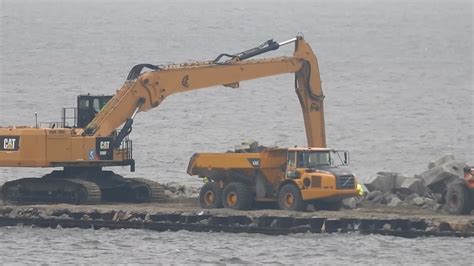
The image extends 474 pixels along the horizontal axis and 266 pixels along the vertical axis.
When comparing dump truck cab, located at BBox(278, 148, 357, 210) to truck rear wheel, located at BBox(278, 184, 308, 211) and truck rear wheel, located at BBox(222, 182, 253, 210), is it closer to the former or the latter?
truck rear wheel, located at BBox(278, 184, 308, 211)

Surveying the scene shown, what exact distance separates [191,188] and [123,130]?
5.99m

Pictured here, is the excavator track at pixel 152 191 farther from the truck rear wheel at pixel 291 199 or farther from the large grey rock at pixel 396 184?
the large grey rock at pixel 396 184

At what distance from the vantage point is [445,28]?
168 metres

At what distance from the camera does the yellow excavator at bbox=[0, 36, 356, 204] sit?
5088 cm

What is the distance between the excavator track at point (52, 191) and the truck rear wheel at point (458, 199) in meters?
9.61

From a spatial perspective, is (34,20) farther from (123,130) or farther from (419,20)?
(123,130)

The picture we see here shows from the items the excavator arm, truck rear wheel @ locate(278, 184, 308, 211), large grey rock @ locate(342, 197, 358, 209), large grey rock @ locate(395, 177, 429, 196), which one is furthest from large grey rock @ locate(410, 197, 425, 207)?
truck rear wheel @ locate(278, 184, 308, 211)

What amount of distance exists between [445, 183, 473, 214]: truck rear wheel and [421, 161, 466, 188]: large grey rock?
2543 mm

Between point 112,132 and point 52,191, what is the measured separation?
2477mm

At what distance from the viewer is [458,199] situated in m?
47.0

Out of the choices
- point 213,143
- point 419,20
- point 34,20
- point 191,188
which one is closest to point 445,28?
point 419,20

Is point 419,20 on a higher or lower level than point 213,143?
higher

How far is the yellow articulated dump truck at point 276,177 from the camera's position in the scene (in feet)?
154

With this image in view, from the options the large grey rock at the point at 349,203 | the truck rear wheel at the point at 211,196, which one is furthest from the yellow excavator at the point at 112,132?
the large grey rock at the point at 349,203
